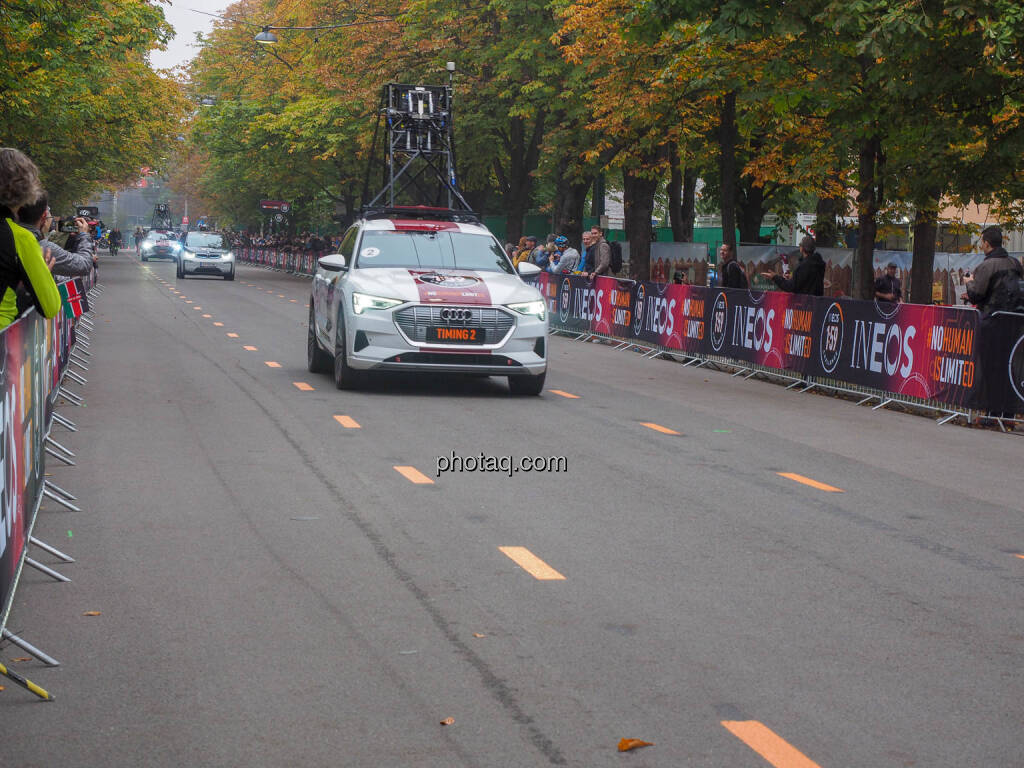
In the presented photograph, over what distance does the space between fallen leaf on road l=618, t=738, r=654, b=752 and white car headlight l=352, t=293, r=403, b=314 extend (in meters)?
10.2

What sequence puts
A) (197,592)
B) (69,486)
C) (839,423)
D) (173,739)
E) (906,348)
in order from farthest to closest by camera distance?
(906,348) < (839,423) < (69,486) < (197,592) < (173,739)

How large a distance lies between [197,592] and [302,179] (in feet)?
182

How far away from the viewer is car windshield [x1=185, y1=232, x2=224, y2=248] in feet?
170

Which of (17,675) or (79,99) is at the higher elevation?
(79,99)

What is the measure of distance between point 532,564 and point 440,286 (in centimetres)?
778

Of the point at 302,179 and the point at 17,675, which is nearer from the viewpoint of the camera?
the point at 17,675

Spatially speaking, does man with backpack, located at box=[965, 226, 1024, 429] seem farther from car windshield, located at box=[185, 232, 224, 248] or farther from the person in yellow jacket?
car windshield, located at box=[185, 232, 224, 248]

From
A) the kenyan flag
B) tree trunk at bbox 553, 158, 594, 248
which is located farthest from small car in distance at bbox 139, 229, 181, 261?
the kenyan flag

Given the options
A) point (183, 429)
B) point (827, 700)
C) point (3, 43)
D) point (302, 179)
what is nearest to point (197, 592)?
point (827, 700)

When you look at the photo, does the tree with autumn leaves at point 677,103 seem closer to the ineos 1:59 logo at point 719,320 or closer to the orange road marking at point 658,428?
the ineos 1:59 logo at point 719,320

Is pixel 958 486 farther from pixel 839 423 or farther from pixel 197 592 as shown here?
pixel 197 592

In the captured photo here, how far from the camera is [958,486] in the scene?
10617mm

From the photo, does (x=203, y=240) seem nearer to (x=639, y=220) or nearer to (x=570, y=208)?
(x=570, y=208)

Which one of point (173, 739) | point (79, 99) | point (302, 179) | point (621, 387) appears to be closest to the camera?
point (173, 739)
